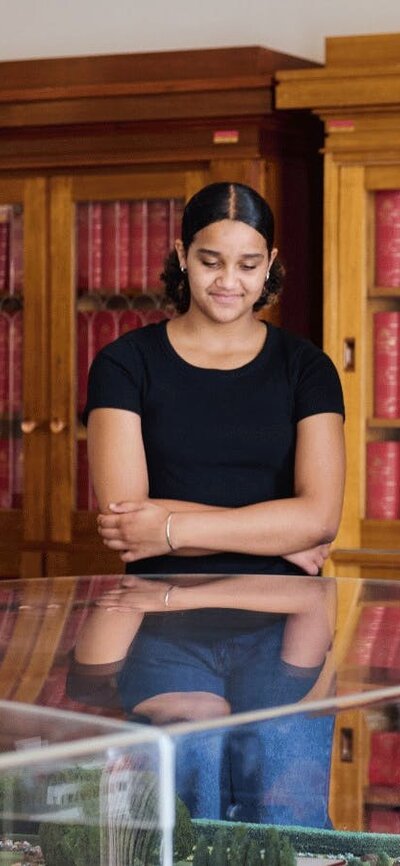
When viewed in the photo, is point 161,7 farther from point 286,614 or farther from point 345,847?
point 345,847

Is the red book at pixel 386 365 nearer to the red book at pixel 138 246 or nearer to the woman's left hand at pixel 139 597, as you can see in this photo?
the red book at pixel 138 246

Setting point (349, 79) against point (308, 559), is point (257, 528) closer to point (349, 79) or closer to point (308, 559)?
point (308, 559)

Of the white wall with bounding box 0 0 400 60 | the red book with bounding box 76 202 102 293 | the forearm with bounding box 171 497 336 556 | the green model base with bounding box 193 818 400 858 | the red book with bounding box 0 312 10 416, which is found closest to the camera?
the green model base with bounding box 193 818 400 858

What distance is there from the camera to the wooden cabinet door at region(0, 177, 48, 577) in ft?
14.0

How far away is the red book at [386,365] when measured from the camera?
395cm

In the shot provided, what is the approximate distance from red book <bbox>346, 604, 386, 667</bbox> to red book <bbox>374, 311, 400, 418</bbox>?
6.93 ft

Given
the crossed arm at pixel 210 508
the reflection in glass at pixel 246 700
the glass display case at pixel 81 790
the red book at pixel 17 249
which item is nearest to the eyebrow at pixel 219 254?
the crossed arm at pixel 210 508

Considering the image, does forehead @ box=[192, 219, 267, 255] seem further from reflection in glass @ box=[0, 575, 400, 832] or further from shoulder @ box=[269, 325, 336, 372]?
reflection in glass @ box=[0, 575, 400, 832]

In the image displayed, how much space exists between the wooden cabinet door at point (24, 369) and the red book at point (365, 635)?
99.4 inches

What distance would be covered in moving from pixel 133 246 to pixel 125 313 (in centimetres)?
20

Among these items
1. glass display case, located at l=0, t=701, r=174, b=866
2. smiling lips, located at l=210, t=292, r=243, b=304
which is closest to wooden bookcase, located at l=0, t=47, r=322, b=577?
smiling lips, located at l=210, t=292, r=243, b=304

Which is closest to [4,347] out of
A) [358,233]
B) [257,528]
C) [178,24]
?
[358,233]

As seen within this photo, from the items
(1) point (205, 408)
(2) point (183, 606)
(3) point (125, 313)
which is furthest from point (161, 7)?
(2) point (183, 606)

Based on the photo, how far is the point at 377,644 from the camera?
156 centimetres
